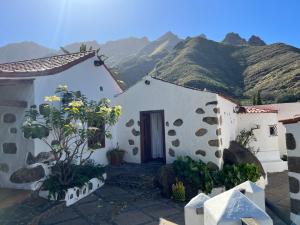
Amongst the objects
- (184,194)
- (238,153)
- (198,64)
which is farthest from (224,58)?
(184,194)

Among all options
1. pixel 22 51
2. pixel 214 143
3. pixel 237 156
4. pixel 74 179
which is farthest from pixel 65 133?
pixel 22 51

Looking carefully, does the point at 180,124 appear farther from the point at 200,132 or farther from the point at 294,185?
the point at 294,185

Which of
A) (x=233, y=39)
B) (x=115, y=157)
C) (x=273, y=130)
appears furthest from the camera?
(x=233, y=39)

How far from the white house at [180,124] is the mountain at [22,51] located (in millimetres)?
69020

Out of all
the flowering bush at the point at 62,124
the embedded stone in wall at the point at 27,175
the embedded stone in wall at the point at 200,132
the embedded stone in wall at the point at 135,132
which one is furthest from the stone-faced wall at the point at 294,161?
the embedded stone in wall at the point at 135,132

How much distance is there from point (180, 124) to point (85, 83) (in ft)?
13.7

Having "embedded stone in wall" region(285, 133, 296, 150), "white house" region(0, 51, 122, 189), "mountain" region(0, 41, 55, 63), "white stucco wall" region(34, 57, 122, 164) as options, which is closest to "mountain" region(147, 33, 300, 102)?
"white stucco wall" region(34, 57, 122, 164)

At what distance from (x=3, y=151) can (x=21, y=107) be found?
1.54 m

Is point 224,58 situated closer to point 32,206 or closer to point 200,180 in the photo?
point 200,180

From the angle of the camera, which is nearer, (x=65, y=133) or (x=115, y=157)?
(x=65, y=133)

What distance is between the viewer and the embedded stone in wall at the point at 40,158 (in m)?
9.30

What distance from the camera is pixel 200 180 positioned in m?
10.4

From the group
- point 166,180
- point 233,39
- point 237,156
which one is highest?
point 233,39

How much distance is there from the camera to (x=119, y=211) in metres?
8.66
